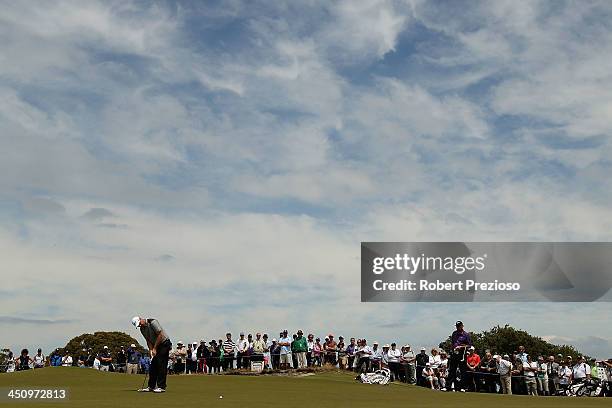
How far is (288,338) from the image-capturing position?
37406 millimetres

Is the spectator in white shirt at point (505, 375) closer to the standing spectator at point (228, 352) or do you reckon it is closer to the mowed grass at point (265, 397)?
the mowed grass at point (265, 397)

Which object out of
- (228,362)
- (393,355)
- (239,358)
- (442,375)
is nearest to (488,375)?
(442,375)

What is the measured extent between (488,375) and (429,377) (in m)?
3.10

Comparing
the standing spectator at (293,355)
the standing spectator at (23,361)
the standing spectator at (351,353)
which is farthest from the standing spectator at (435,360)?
the standing spectator at (23,361)

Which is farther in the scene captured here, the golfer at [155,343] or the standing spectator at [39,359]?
the standing spectator at [39,359]

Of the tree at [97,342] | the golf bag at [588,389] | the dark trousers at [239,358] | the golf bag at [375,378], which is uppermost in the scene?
the tree at [97,342]

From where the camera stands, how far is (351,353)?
3756 cm

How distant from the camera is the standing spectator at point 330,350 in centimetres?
3821

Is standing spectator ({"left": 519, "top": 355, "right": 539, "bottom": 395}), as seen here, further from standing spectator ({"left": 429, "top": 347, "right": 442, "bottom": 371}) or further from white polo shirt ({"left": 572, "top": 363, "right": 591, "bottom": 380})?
standing spectator ({"left": 429, "top": 347, "right": 442, "bottom": 371})

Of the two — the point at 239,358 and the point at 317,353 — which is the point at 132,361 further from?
the point at 317,353

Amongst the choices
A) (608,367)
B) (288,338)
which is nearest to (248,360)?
(288,338)

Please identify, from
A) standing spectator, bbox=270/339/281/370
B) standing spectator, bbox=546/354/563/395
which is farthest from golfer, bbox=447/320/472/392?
standing spectator, bbox=270/339/281/370

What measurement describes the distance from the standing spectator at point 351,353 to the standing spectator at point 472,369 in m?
8.23

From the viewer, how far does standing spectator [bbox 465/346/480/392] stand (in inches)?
1076
